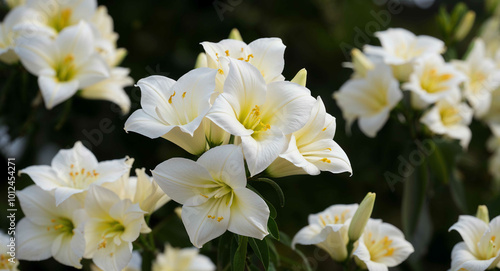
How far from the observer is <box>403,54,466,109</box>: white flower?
5.26ft

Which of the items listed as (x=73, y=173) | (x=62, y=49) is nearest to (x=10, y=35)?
(x=62, y=49)

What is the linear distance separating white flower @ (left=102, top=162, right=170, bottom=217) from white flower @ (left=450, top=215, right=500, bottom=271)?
66cm

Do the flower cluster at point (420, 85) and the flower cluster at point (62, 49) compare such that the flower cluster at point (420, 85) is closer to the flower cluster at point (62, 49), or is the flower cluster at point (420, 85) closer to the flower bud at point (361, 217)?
the flower bud at point (361, 217)

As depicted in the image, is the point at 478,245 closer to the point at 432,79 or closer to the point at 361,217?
the point at 361,217

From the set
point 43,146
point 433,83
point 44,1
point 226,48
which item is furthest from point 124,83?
point 433,83

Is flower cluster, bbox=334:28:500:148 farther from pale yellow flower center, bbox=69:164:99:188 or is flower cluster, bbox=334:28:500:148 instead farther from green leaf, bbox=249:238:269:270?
pale yellow flower center, bbox=69:164:99:188

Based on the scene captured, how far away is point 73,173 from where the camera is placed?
121 centimetres

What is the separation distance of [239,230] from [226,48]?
402 millimetres

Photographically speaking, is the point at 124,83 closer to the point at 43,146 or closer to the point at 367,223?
the point at 43,146

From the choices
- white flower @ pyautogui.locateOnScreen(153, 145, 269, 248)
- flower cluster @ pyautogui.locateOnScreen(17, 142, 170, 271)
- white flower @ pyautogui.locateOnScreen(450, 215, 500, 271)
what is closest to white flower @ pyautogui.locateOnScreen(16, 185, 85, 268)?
flower cluster @ pyautogui.locateOnScreen(17, 142, 170, 271)

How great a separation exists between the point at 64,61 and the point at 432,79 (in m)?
1.15

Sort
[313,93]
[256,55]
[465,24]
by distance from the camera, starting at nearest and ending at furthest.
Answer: [256,55], [465,24], [313,93]

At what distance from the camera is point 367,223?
49.0 inches

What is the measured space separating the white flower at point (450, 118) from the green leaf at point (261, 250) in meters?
0.82
